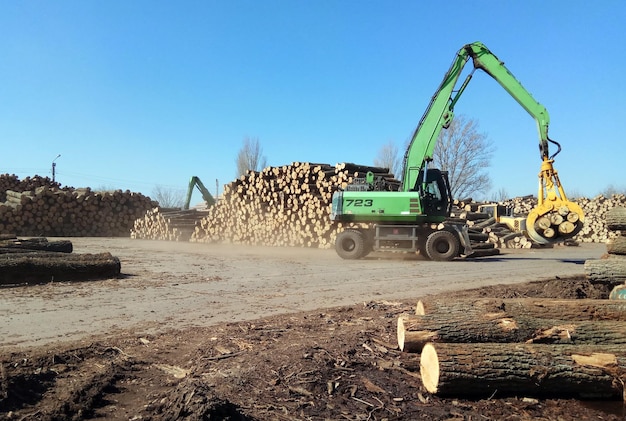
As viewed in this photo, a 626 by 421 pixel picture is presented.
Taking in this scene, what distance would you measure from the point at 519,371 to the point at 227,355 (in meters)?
2.58

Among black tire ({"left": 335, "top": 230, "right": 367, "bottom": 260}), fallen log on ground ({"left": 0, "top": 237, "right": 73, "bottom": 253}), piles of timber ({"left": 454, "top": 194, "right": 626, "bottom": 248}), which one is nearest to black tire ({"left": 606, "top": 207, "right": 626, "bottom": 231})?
piles of timber ({"left": 454, "top": 194, "right": 626, "bottom": 248})

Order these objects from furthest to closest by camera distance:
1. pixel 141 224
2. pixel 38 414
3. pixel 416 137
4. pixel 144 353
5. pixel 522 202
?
1. pixel 522 202
2. pixel 141 224
3. pixel 416 137
4. pixel 144 353
5. pixel 38 414

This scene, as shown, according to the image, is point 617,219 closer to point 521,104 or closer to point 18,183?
point 521,104

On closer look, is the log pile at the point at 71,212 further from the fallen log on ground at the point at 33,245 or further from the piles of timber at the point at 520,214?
the piles of timber at the point at 520,214

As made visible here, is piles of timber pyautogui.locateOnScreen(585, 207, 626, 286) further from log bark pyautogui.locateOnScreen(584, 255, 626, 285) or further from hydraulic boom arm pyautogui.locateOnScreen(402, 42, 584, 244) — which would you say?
hydraulic boom arm pyautogui.locateOnScreen(402, 42, 584, 244)

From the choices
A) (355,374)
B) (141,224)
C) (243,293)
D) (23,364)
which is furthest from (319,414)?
(141,224)

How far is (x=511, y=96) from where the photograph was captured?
14477 millimetres

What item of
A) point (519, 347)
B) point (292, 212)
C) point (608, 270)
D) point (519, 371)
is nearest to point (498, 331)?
point (519, 347)

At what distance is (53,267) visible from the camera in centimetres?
898

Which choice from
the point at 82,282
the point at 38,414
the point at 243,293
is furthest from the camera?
the point at 82,282

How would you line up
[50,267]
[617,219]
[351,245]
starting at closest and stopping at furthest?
1. [617,219]
2. [50,267]
3. [351,245]

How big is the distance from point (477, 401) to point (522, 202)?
32.9 meters

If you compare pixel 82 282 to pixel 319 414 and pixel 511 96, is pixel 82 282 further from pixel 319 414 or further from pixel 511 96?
pixel 511 96

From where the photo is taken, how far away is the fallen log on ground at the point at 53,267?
28.0 feet
